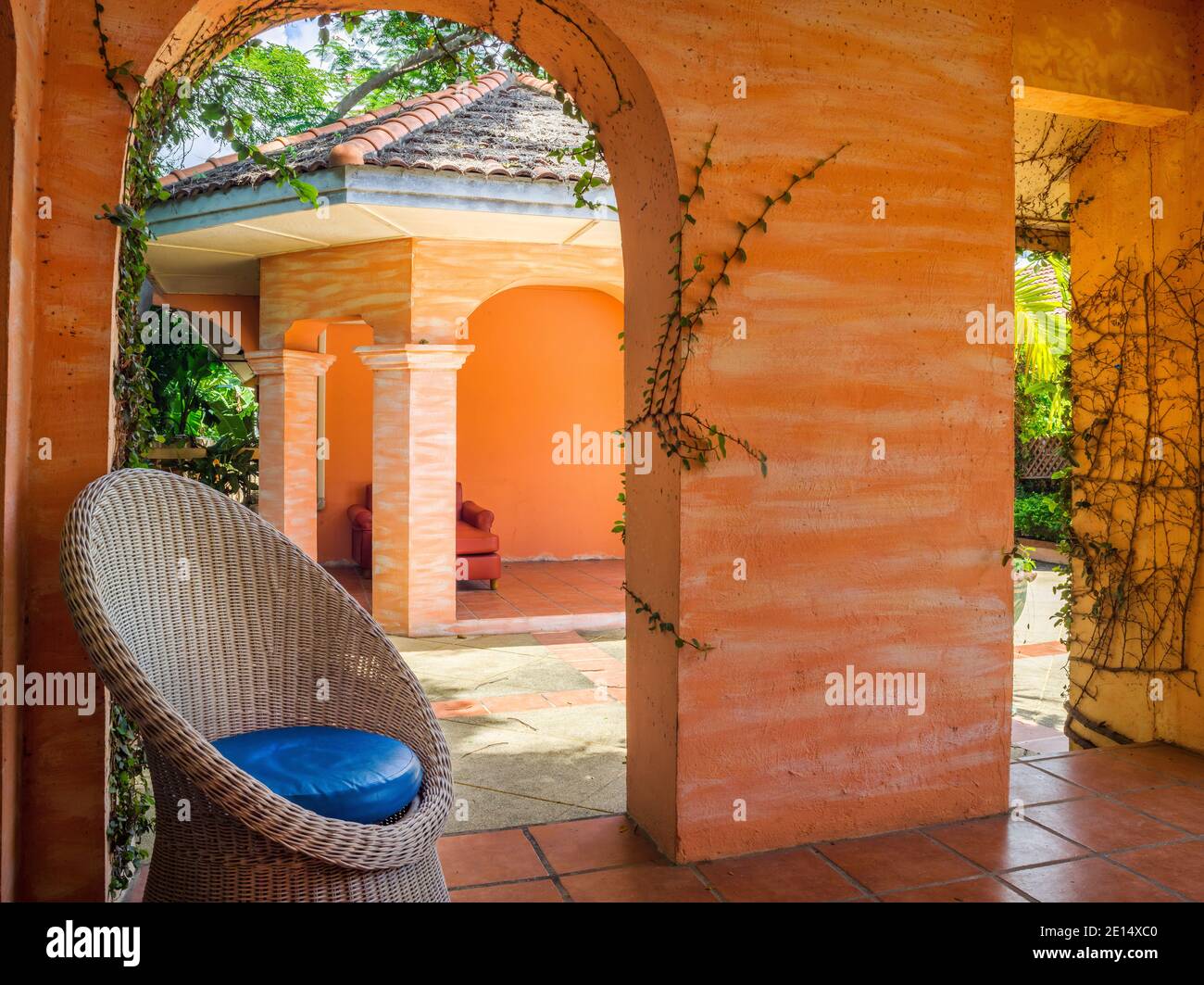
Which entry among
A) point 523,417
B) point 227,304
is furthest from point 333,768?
point 523,417

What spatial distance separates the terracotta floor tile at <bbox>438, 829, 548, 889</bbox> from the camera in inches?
116

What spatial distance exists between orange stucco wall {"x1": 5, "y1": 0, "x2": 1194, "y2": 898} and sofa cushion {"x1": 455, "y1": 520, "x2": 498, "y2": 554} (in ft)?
20.1

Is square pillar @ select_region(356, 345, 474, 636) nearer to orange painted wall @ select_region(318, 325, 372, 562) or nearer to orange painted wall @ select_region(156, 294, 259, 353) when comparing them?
orange painted wall @ select_region(156, 294, 259, 353)

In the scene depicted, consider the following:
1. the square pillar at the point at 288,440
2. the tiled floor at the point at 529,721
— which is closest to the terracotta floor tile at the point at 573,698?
the tiled floor at the point at 529,721

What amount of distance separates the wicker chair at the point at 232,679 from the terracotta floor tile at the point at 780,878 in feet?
3.11

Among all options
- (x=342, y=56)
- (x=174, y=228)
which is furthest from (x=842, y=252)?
(x=342, y=56)

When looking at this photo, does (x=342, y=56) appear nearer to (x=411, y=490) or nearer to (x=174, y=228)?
(x=174, y=228)

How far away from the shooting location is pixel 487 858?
3.07 metres

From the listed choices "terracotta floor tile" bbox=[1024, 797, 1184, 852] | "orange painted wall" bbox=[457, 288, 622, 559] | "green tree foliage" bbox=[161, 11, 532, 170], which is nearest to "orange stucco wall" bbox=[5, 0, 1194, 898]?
"terracotta floor tile" bbox=[1024, 797, 1184, 852]

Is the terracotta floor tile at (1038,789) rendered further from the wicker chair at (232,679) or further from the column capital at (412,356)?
the column capital at (412,356)

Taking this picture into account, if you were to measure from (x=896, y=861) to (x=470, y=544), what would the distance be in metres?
6.73

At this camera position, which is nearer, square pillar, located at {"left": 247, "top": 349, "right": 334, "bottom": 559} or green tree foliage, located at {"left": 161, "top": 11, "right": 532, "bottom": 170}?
square pillar, located at {"left": 247, "top": 349, "right": 334, "bottom": 559}

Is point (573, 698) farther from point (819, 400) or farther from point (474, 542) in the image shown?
point (474, 542)

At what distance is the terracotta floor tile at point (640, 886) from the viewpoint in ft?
9.18
